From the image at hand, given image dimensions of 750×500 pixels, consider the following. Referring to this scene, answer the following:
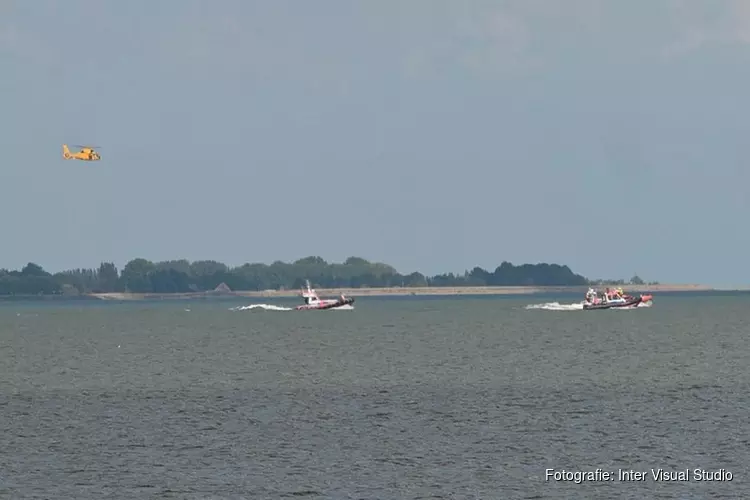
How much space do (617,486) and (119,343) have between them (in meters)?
113

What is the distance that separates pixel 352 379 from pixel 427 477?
139 ft

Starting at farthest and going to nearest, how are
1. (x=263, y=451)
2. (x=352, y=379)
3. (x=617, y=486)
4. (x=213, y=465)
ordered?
(x=352, y=379), (x=263, y=451), (x=213, y=465), (x=617, y=486)

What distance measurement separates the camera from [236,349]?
441 ft

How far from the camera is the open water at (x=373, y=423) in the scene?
157ft

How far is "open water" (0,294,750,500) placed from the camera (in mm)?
47844

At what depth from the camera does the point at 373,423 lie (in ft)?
211

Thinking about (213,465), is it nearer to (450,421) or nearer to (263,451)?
(263,451)

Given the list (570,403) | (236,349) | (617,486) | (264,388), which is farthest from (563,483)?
(236,349)

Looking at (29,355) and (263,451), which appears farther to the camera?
(29,355)

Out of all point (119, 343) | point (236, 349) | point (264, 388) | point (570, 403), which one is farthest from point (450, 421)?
point (119, 343)

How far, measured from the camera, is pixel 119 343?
501 feet

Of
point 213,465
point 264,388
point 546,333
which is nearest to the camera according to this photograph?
point 213,465

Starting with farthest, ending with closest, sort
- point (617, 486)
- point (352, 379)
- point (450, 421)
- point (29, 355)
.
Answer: point (29, 355), point (352, 379), point (450, 421), point (617, 486)

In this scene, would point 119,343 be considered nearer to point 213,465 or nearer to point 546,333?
point 546,333
